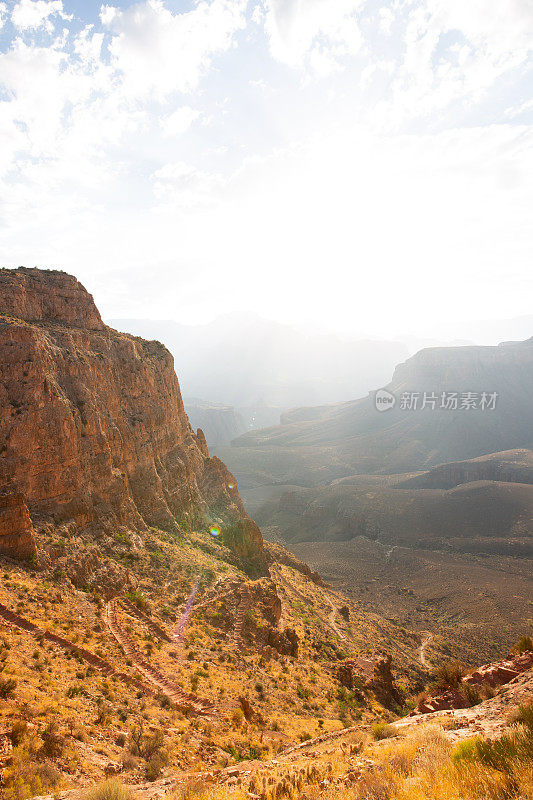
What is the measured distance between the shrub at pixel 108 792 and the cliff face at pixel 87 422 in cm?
1265

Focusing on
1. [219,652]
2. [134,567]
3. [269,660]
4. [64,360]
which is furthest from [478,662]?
[64,360]

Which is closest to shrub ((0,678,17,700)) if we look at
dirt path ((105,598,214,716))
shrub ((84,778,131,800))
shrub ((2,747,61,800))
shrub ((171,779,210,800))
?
shrub ((2,747,61,800))

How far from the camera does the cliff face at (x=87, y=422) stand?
18.5m

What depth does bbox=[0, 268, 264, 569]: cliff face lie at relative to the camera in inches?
728

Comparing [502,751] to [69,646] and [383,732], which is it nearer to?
[383,732]

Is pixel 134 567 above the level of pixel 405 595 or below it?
above

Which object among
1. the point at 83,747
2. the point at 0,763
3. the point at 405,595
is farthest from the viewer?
the point at 405,595

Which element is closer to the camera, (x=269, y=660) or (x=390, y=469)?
(x=269, y=660)

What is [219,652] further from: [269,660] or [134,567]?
[134,567]

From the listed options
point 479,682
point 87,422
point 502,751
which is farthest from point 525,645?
point 87,422

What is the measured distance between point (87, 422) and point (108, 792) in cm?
1765

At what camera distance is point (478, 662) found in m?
34.9

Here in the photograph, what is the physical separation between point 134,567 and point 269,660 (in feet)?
30.7

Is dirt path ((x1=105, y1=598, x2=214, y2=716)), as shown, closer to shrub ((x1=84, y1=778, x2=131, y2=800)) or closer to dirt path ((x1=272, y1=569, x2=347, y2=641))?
shrub ((x1=84, y1=778, x2=131, y2=800))
